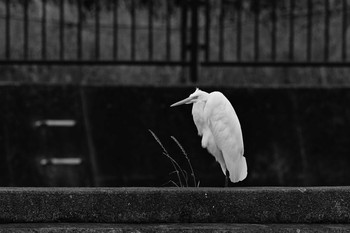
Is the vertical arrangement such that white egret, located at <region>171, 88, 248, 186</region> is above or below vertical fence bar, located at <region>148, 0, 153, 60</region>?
below

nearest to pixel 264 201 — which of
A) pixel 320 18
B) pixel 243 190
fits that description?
pixel 243 190

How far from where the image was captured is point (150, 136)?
27.1ft

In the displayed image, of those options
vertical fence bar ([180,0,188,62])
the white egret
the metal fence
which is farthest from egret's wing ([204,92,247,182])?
vertical fence bar ([180,0,188,62])

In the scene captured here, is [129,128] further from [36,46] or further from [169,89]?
[36,46]

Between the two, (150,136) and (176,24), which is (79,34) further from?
(176,24)

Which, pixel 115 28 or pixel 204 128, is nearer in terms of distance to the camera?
pixel 204 128

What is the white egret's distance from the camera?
6.28m

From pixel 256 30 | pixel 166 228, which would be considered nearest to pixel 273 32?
pixel 256 30

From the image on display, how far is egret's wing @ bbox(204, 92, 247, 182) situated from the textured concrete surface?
109 cm

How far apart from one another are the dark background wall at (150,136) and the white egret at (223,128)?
180 centimetres

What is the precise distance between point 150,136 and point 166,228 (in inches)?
133

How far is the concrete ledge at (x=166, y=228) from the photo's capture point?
4.87 m

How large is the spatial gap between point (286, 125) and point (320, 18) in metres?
1.44

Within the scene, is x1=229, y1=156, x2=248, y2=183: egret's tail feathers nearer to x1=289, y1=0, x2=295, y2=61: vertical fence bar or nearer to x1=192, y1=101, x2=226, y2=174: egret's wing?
x1=192, y1=101, x2=226, y2=174: egret's wing
